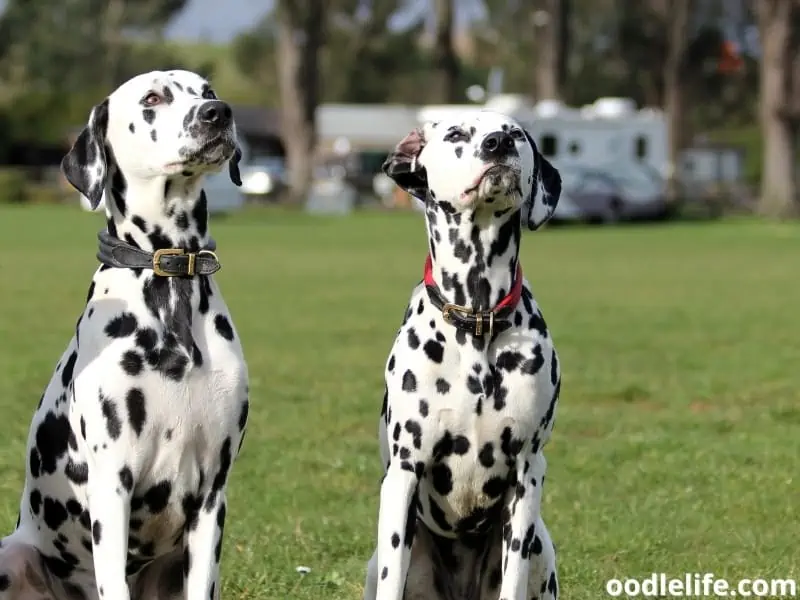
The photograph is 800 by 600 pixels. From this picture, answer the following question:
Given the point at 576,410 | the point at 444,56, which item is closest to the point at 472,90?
the point at 444,56

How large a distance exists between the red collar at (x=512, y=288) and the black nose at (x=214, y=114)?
100 centimetres

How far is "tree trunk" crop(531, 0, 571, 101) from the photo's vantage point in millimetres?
53375

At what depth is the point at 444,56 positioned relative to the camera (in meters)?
57.9

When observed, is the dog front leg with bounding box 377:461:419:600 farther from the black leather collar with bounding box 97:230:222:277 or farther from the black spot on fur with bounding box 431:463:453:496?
the black leather collar with bounding box 97:230:222:277

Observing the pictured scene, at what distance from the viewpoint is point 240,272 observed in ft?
78.4

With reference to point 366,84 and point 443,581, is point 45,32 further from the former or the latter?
point 443,581

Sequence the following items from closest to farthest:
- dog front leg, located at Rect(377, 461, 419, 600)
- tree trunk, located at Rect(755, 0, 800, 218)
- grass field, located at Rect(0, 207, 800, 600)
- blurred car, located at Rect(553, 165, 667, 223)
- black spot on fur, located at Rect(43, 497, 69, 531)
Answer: black spot on fur, located at Rect(43, 497, 69, 531)
dog front leg, located at Rect(377, 461, 419, 600)
grass field, located at Rect(0, 207, 800, 600)
blurred car, located at Rect(553, 165, 667, 223)
tree trunk, located at Rect(755, 0, 800, 218)

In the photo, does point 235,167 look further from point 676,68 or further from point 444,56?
point 676,68

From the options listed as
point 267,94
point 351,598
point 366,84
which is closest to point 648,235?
point 351,598

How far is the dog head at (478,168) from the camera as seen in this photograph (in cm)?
541

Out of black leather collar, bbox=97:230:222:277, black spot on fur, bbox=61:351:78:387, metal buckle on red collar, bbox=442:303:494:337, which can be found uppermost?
black leather collar, bbox=97:230:222:277

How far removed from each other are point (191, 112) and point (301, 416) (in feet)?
19.6

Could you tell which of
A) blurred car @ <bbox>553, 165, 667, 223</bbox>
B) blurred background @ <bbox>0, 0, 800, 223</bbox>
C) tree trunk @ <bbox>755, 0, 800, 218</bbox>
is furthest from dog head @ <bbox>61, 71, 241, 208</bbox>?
tree trunk @ <bbox>755, 0, 800, 218</bbox>

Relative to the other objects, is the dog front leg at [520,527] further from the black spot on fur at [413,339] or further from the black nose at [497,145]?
the black nose at [497,145]
